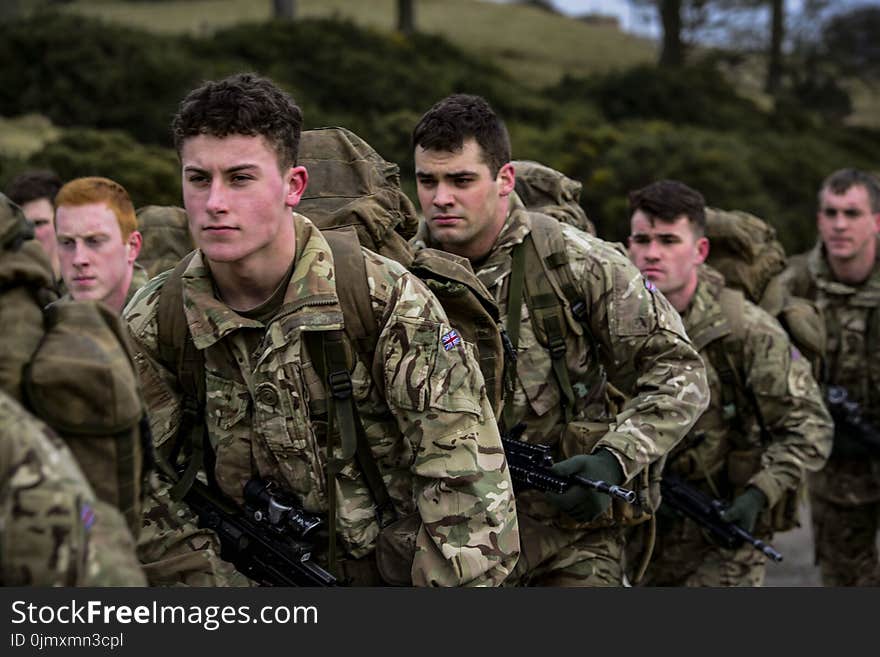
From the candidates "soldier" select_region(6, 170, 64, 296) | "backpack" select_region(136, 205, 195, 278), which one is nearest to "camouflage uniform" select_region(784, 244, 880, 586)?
"backpack" select_region(136, 205, 195, 278)

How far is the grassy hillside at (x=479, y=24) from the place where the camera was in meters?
32.4

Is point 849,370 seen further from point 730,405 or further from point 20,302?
point 20,302

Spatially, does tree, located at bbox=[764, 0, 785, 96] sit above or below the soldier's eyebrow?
above

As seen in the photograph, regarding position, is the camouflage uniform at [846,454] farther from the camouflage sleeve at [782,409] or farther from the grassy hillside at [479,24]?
the grassy hillside at [479,24]

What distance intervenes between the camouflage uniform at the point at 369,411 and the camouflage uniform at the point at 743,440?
8.75ft

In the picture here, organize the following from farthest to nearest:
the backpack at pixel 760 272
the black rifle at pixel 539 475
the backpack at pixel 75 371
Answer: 1. the backpack at pixel 760 272
2. the black rifle at pixel 539 475
3. the backpack at pixel 75 371

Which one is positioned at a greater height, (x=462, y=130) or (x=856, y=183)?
(x=462, y=130)

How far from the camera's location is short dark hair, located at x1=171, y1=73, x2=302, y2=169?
10.9 feet

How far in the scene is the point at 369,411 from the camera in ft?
11.6

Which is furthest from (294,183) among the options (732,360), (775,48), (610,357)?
(775,48)

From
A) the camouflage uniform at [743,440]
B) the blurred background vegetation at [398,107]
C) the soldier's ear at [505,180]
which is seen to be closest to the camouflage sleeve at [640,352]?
the soldier's ear at [505,180]

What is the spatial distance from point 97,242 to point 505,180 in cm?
199

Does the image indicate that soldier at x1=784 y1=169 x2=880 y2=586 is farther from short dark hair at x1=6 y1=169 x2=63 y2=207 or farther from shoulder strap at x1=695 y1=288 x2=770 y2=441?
short dark hair at x1=6 y1=169 x2=63 y2=207

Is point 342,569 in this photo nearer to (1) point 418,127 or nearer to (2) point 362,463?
(2) point 362,463
